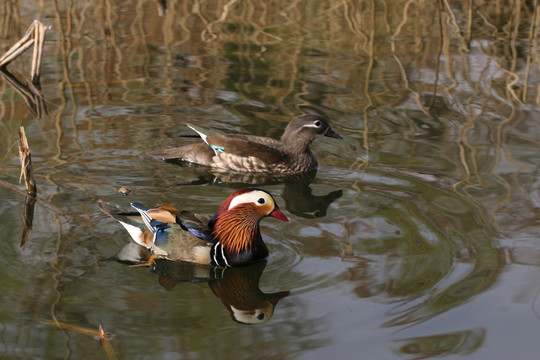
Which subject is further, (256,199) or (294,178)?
(294,178)

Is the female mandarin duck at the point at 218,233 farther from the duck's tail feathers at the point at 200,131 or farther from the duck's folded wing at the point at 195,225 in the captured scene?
the duck's tail feathers at the point at 200,131

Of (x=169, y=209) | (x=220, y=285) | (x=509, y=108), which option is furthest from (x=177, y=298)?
(x=509, y=108)

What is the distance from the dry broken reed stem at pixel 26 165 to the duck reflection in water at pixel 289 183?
Result: 148 centimetres

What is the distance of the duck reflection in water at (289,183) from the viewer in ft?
24.6

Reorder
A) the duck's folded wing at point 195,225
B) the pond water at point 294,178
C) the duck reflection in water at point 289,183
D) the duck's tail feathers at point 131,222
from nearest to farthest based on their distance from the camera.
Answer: the pond water at point 294,178, the duck's folded wing at point 195,225, the duck's tail feathers at point 131,222, the duck reflection in water at point 289,183

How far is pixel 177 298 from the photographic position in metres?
5.70

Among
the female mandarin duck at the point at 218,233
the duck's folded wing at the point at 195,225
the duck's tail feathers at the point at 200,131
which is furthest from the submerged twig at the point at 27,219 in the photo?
the duck's tail feathers at the point at 200,131

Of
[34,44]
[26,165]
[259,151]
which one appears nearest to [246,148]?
[259,151]

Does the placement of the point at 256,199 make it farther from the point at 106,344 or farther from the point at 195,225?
the point at 106,344

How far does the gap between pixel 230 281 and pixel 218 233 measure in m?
0.41

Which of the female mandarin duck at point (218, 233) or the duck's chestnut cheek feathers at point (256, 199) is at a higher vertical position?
the duck's chestnut cheek feathers at point (256, 199)

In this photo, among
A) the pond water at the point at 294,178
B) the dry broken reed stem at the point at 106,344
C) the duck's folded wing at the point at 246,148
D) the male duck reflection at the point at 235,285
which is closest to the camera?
the dry broken reed stem at the point at 106,344

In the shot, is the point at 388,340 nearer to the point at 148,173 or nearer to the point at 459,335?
the point at 459,335

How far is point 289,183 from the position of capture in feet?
27.6
